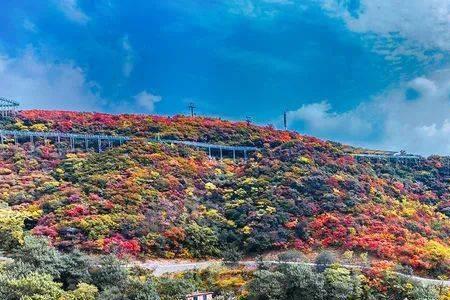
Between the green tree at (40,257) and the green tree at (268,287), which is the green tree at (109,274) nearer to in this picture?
the green tree at (40,257)

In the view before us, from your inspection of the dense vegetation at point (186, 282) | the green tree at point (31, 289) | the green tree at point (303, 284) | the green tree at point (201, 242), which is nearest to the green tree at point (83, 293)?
the dense vegetation at point (186, 282)

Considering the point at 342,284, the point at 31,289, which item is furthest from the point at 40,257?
the point at 342,284

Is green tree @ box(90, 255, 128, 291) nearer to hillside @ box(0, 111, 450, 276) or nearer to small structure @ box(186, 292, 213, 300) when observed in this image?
small structure @ box(186, 292, 213, 300)

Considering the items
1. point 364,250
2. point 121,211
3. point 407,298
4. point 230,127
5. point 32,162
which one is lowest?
point 407,298

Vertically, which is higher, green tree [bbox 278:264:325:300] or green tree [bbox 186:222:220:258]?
A: green tree [bbox 186:222:220:258]

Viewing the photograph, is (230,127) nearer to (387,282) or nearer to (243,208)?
(243,208)

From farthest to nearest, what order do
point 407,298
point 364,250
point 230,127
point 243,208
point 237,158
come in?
point 230,127
point 237,158
point 243,208
point 364,250
point 407,298

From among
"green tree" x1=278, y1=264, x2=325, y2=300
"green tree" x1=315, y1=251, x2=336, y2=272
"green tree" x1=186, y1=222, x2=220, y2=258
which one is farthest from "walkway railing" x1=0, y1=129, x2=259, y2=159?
"green tree" x1=278, y1=264, x2=325, y2=300

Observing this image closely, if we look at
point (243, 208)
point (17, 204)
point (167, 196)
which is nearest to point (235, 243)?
point (243, 208)

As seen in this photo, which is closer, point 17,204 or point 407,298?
point 407,298
